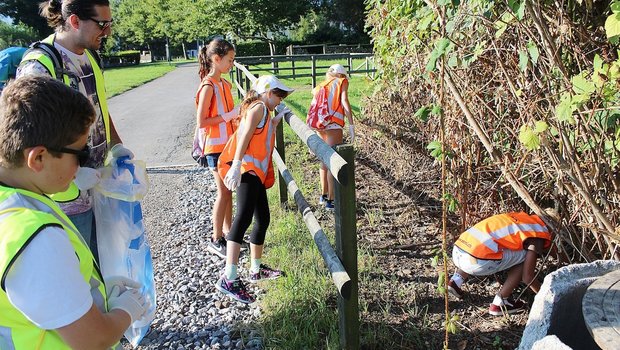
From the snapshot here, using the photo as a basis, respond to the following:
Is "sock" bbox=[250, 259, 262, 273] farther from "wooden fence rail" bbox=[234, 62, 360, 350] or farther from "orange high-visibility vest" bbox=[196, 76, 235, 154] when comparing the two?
"orange high-visibility vest" bbox=[196, 76, 235, 154]

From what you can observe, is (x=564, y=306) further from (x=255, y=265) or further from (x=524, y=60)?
(x=255, y=265)

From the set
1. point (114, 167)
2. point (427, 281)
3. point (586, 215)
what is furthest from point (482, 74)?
point (114, 167)

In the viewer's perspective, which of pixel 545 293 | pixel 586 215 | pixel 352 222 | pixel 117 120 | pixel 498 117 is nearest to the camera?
pixel 545 293

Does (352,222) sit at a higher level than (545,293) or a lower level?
higher

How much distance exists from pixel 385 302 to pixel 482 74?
1.61m

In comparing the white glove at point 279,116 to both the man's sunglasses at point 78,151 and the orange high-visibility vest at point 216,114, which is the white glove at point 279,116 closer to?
the orange high-visibility vest at point 216,114

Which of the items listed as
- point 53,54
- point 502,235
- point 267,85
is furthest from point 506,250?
point 53,54

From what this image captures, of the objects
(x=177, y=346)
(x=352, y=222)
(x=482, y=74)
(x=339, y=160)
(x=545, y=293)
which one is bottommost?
(x=177, y=346)

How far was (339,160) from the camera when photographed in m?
2.29

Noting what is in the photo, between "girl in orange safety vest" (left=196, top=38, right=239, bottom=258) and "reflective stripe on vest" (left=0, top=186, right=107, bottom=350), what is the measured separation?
2618mm

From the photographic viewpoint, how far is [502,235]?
2.93 metres

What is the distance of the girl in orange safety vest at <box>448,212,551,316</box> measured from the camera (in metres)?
2.89

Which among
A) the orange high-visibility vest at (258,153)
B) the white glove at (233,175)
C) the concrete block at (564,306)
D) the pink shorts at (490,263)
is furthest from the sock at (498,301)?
the white glove at (233,175)

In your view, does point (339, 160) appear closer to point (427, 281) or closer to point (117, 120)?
point (427, 281)
